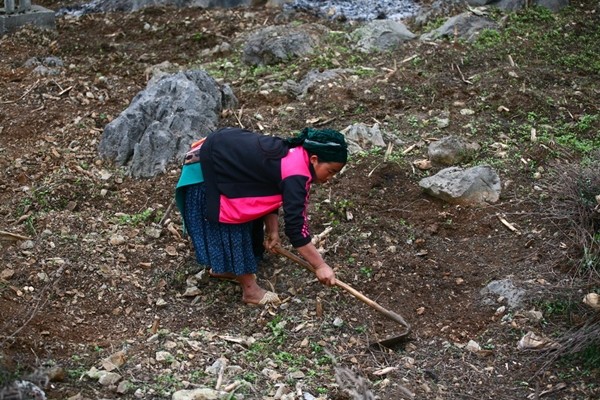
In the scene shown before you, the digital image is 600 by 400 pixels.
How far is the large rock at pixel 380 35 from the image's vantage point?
304 inches

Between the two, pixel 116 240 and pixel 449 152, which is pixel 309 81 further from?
pixel 116 240

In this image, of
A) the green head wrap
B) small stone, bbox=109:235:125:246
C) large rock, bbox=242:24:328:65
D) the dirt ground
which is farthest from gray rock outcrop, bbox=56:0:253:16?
the green head wrap

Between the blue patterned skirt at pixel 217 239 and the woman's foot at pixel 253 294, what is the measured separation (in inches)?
2.3

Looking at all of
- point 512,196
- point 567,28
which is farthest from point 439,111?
point 567,28

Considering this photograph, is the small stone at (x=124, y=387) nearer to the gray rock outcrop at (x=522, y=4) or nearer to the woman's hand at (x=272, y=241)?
the woman's hand at (x=272, y=241)

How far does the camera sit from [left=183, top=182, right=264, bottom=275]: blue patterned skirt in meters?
4.57

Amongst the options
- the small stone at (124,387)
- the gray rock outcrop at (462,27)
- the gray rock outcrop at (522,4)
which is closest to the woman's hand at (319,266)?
the small stone at (124,387)

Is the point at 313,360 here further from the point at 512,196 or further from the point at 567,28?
the point at 567,28

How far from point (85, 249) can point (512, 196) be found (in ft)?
8.87

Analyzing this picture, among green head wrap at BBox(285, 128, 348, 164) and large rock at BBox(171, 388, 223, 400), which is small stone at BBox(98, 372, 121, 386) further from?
green head wrap at BBox(285, 128, 348, 164)

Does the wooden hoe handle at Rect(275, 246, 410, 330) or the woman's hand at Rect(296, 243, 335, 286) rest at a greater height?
the woman's hand at Rect(296, 243, 335, 286)

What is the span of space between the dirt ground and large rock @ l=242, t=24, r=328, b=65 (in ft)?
1.44

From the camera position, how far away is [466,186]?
17.9 ft

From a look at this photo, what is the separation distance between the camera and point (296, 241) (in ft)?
14.0
